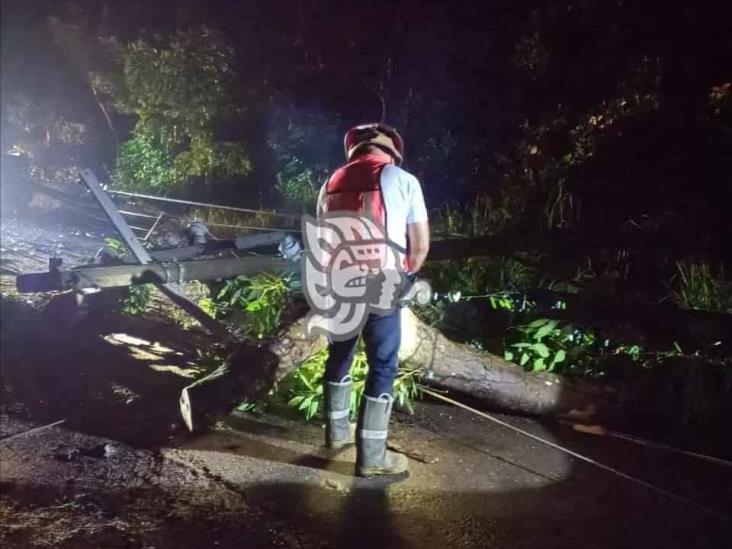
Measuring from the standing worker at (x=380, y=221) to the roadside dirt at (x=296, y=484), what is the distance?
0.21m

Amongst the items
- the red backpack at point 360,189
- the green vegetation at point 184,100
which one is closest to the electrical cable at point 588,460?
the red backpack at point 360,189

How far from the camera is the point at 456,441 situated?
431 centimetres

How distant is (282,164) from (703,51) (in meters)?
7.36

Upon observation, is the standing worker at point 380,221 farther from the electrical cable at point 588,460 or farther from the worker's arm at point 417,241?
the electrical cable at point 588,460

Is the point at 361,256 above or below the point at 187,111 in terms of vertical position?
below

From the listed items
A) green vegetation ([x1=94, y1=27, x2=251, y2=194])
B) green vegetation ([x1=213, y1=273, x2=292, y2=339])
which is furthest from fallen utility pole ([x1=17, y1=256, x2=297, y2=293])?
green vegetation ([x1=94, y1=27, x2=251, y2=194])

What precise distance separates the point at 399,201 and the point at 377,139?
425mm

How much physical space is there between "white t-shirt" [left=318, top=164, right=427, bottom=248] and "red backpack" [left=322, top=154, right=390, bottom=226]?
0.03 meters

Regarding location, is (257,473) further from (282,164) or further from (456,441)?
(282,164)

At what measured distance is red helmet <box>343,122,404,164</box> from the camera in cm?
381

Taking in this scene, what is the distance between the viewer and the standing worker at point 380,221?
362cm

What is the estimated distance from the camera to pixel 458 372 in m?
4.70

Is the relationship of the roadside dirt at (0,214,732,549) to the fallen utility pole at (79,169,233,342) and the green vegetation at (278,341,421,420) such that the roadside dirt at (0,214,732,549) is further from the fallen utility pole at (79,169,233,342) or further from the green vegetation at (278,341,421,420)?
the fallen utility pole at (79,169,233,342)

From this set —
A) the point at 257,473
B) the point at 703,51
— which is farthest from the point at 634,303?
the point at 703,51
